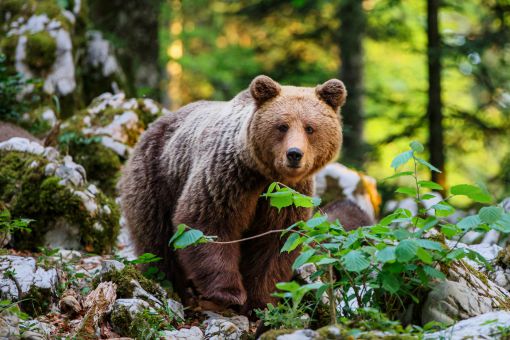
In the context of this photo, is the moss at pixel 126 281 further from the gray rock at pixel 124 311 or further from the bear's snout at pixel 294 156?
the bear's snout at pixel 294 156

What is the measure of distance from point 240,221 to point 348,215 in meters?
2.01

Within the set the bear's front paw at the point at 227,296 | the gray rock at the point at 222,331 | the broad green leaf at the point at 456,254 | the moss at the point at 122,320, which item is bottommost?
the bear's front paw at the point at 227,296

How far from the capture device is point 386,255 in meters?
3.67

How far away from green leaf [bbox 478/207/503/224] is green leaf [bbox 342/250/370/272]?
671 millimetres

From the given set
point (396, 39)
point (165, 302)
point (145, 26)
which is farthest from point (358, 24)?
point (165, 302)

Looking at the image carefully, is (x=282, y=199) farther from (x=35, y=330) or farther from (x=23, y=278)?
(x=23, y=278)

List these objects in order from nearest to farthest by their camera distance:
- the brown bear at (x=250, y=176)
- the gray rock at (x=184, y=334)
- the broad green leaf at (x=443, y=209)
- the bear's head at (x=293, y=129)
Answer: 1. the broad green leaf at (x=443, y=209)
2. the gray rock at (x=184, y=334)
3. the bear's head at (x=293, y=129)
4. the brown bear at (x=250, y=176)

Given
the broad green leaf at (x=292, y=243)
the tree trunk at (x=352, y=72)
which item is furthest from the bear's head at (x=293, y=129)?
the tree trunk at (x=352, y=72)

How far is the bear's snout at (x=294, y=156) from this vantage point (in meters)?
4.96

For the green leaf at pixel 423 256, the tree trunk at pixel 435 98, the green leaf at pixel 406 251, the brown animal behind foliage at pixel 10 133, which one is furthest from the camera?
the tree trunk at pixel 435 98

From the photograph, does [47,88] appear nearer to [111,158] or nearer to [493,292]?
[111,158]

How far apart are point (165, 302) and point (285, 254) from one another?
115cm

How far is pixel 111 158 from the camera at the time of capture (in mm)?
8648

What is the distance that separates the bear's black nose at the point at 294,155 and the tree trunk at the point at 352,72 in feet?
24.5
